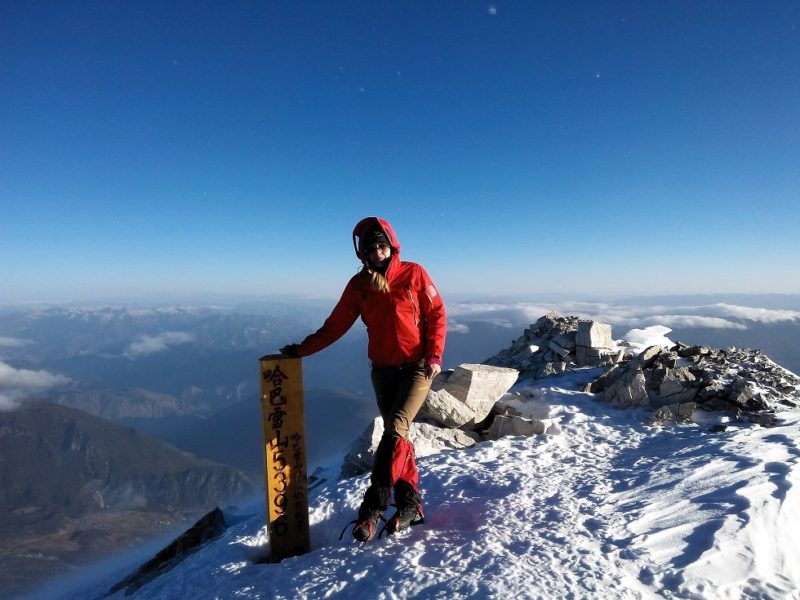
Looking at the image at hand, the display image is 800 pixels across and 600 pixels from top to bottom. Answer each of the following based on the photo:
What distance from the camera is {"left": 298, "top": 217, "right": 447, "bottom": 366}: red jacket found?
504 cm

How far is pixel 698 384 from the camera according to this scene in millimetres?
9281

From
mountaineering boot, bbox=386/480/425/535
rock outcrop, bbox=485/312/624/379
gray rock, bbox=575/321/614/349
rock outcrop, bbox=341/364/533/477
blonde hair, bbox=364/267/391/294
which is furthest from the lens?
gray rock, bbox=575/321/614/349

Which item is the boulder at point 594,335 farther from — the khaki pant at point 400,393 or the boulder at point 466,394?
the khaki pant at point 400,393

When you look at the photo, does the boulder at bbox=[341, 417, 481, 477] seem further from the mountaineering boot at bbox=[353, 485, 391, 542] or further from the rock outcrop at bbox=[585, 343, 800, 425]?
the rock outcrop at bbox=[585, 343, 800, 425]

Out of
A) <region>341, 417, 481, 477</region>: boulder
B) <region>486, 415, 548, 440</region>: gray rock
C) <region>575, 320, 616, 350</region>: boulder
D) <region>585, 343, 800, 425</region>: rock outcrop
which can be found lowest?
<region>341, 417, 481, 477</region>: boulder

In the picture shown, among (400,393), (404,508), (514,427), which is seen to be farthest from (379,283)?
(514,427)

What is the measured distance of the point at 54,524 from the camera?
168m

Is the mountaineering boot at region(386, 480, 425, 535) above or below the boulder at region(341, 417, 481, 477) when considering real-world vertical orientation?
above

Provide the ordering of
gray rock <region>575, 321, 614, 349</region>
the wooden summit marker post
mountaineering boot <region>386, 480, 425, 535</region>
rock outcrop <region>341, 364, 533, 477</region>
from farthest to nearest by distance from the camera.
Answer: gray rock <region>575, 321, 614, 349</region>, rock outcrop <region>341, 364, 533, 477</region>, the wooden summit marker post, mountaineering boot <region>386, 480, 425, 535</region>

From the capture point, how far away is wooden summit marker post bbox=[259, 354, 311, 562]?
5109 millimetres

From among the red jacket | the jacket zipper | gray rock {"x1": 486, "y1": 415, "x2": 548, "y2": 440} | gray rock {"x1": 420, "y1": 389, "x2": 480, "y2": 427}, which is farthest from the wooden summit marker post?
gray rock {"x1": 486, "y1": 415, "x2": 548, "y2": 440}

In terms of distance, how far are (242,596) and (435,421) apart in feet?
17.7

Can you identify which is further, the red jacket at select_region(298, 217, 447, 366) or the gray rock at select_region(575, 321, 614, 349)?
the gray rock at select_region(575, 321, 614, 349)

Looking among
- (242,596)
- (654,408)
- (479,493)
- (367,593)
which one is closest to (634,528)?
(479,493)
